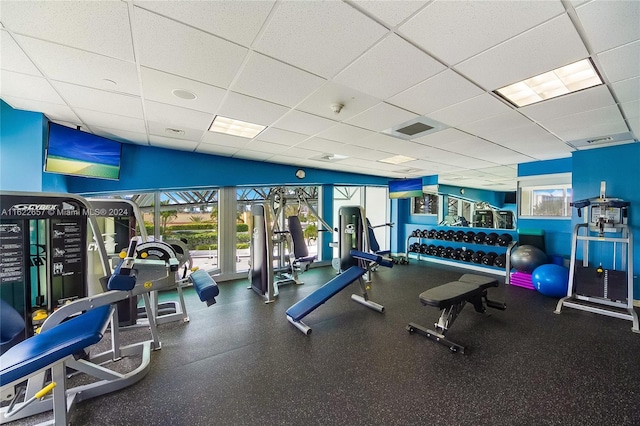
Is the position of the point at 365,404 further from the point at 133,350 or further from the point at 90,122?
the point at 90,122

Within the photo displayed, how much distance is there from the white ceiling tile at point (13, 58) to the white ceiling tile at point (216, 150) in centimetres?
207

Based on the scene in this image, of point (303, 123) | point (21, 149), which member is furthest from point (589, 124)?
point (21, 149)

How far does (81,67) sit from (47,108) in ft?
3.97

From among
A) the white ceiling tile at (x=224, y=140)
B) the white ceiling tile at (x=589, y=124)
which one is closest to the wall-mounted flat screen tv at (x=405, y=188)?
the white ceiling tile at (x=589, y=124)

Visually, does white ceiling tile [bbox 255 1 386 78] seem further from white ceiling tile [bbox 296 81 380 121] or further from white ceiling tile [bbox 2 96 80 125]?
white ceiling tile [bbox 2 96 80 125]

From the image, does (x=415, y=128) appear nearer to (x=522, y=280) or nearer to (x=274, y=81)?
(x=274, y=81)

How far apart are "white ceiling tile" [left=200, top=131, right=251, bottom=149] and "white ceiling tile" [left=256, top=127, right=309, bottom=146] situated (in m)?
0.31

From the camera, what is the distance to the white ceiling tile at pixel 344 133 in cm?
315

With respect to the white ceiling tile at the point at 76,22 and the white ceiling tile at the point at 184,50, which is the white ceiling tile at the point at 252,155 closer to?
the white ceiling tile at the point at 184,50

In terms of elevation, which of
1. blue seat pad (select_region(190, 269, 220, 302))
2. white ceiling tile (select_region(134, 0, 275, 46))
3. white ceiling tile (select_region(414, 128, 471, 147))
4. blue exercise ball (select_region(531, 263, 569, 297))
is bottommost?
blue exercise ball (select_region(531, 263, 569, 297))

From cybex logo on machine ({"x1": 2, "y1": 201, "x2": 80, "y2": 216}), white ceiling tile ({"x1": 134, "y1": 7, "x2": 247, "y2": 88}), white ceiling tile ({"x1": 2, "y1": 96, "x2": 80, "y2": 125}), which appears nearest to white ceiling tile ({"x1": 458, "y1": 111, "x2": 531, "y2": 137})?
white ceiling tile ({"x1": 134, "y1": 7, "x2": 247, "y2": 88})

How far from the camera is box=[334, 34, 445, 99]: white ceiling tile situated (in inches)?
64.3

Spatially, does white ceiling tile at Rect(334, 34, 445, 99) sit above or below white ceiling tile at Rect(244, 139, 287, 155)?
above

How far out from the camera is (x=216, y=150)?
425 cm
